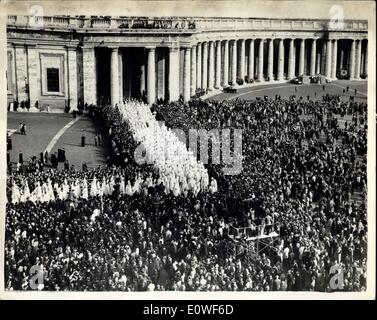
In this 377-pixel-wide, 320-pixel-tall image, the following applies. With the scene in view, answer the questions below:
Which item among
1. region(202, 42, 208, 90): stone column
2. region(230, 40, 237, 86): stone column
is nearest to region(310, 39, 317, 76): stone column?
region(230, 40, 237, 86): stone column

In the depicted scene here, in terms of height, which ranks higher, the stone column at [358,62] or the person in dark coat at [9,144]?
the stone column at [358,62]

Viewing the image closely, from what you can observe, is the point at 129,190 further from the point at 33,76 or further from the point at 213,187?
the point at 33,76

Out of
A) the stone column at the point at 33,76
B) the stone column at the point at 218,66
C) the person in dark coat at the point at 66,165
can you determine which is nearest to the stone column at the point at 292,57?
the stone column at the point at 218,66

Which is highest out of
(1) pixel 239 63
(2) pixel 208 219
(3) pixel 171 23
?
(3) pixel 171 23

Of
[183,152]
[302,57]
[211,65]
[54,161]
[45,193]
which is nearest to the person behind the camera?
[45,193]

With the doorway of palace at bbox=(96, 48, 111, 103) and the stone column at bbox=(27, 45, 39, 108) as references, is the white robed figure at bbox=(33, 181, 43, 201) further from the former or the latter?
the doorway of palace at bbox=(96, 48, 111, 103)

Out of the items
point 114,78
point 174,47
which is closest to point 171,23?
point 174,47

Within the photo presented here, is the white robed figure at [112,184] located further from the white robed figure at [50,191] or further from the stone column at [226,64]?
the stone column at [226,64]
